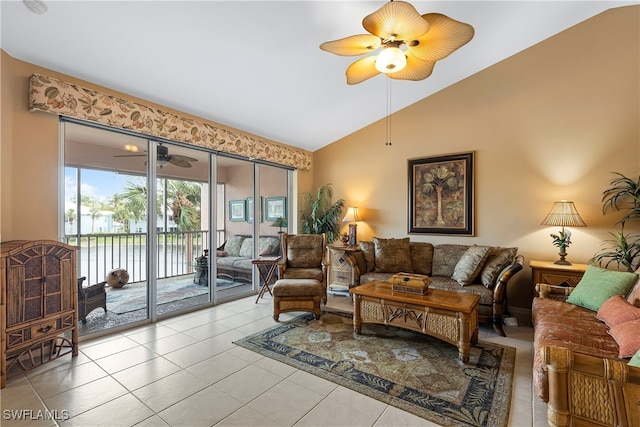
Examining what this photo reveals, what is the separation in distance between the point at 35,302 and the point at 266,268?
291 centimetres

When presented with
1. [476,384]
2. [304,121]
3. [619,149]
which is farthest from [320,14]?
[619,149]

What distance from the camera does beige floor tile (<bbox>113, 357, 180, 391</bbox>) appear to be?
2.24 meters

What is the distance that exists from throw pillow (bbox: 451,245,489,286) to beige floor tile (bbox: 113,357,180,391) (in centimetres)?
314

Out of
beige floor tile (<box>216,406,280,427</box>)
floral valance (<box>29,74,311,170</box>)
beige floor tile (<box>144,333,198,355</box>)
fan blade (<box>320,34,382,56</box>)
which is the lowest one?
beige floor tile (<box>216,406,280,427</box>)

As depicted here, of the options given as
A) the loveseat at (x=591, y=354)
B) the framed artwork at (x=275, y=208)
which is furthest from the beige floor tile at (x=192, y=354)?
the framed artwork at (x=275, y=208)

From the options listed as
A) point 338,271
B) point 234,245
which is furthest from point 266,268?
point 338,271

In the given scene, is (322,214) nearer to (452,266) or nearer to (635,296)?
(452,266)

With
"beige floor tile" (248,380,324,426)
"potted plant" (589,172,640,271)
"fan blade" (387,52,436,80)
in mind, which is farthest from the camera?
"potted plant" (589,172,640,271)

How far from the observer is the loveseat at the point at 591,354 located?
1384mm

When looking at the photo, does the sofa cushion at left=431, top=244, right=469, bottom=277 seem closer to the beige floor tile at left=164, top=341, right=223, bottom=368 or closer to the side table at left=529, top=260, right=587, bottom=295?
the side table at left=529, top=260, right=587, bottom=295

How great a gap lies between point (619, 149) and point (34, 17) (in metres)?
5.72

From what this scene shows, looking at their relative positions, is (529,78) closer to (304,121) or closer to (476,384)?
(304,121)

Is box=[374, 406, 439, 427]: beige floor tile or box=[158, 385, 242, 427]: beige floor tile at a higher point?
box=[158, 385, 242, 427]: beige floor tile

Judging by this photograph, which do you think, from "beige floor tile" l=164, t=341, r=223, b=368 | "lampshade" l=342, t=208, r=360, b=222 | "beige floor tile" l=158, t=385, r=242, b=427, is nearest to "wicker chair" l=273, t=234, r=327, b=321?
"lampshade" l=342, t=208, r=360, b=222
